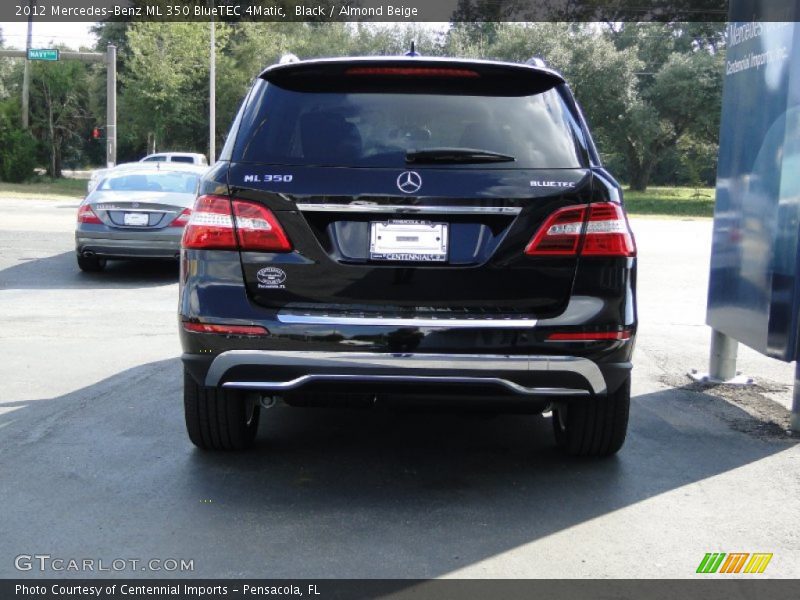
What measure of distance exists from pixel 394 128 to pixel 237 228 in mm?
815

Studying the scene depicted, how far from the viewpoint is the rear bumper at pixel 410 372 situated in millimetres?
4324

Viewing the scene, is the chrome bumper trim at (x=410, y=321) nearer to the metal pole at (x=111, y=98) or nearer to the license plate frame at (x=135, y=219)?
the license plate frame at (x=135, y=219)

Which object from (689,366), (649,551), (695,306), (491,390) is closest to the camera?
(649,551)

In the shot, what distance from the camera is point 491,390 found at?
4387 millimetres

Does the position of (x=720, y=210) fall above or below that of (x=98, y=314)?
above

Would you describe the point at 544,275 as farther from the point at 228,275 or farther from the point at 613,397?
the point at 228,275

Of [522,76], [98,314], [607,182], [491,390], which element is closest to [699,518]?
[491,390]

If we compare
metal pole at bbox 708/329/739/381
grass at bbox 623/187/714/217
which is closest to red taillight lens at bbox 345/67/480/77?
metal pole at bbox 708/329/739/381

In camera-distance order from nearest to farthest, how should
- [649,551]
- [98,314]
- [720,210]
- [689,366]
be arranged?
1. [649,551]
2. [720,210]
3. [689,366]
4. [98,314]

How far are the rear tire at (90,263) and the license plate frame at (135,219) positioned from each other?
682mm

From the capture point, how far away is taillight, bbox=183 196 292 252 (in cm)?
443

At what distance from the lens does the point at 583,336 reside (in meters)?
4.43

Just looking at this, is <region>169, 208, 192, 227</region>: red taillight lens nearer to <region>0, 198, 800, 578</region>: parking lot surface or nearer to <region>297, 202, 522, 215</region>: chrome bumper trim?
<region>0, 198, 800, 578</region>: parking lot surface

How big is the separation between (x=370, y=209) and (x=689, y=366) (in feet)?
15.2
